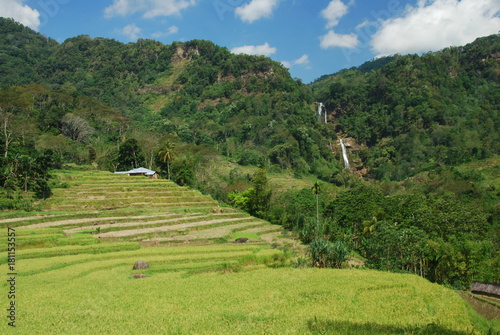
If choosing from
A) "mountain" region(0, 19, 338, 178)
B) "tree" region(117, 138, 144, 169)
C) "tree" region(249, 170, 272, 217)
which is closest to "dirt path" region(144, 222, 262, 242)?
"tree" region(249, 170, 272, 217)

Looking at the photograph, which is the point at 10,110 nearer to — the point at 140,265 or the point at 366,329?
the point at 140,265

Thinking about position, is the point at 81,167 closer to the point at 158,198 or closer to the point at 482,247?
the point at 158,198

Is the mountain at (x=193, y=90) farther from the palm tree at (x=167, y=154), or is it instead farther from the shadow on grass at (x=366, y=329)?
the shadow on grass at (x=366, y=329)

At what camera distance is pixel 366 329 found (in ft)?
29.1

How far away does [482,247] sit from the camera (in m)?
22.3

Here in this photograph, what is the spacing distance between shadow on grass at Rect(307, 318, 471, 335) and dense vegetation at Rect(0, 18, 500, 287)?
9292 mm

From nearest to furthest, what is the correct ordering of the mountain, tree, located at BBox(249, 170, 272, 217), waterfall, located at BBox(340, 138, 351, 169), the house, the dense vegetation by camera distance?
the dense vegetation < tree, located at BBox(249, 170, 272, 217) < the house < the mountain < waterfall, located at BBox(340, 138, 351, 169)

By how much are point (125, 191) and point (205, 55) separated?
9359 centimetres

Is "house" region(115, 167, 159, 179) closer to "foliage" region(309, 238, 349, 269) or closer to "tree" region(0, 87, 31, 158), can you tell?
"tree" region(0, 87, 31, 158)

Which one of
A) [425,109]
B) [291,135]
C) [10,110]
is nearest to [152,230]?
[10,110]

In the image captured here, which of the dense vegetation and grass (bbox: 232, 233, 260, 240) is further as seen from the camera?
the dense vegetation

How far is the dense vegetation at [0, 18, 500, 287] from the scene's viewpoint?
28062mm

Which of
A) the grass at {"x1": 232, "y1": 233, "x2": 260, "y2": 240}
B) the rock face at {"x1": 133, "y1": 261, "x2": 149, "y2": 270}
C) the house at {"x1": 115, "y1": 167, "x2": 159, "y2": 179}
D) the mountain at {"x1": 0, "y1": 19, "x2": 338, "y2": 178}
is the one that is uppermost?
the mountain at {"x1": 0, "y1": 19, "x2": 338, "y2": 178}

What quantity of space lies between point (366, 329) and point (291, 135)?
72.9 m
